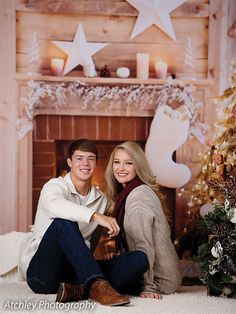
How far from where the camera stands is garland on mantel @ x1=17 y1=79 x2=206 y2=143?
177 inches

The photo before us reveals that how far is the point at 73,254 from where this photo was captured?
2.82 meters

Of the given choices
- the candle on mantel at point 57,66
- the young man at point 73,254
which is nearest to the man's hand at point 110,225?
the young man at point 73,254

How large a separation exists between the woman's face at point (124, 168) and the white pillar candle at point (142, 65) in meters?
1.42

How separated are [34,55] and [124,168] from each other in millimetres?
1645

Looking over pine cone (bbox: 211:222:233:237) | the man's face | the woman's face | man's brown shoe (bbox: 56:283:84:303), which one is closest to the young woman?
the woman's face

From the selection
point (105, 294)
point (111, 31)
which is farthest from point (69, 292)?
point (111, 31)

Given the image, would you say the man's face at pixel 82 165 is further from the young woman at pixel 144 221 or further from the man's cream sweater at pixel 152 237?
the man's cream sweater at pixel 152 237

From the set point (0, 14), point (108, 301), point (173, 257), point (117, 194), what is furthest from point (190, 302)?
point (0, 14)

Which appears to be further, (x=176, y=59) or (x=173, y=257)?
(x=176, y=59)

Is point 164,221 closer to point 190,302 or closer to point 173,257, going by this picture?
point 173,257

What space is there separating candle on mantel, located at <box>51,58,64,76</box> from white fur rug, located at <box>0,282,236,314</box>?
1.86 m

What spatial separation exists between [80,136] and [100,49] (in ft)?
2.11

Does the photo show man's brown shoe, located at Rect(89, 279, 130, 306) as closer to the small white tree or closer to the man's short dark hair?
the man's short dark hair

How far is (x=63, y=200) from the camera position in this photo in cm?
296
